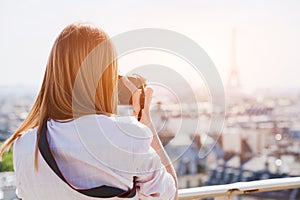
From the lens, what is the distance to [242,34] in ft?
31.2

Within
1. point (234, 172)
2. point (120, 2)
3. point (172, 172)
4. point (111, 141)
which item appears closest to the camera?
point (111, 141)

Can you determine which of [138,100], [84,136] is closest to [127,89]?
[138,100]

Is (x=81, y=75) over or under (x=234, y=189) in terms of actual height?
over

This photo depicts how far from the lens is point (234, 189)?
1.42 meters

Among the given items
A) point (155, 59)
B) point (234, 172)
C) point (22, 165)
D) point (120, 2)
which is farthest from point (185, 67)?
point (234, 172)

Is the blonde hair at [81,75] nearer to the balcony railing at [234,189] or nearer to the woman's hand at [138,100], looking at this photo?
the woman's hand at [138,100]

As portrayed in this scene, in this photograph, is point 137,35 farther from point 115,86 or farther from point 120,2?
point 120,2

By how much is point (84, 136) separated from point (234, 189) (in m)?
0.81

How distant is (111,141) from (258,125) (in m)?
6.00

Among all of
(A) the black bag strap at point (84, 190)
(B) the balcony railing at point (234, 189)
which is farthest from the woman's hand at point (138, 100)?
(B) the balcony railing at point (234, 189)

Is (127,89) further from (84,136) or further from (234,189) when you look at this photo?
(234,189)

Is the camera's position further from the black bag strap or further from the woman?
the black bag strap

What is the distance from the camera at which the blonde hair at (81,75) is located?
0.79 metres

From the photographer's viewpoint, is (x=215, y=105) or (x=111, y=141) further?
(x=215, y=105)
